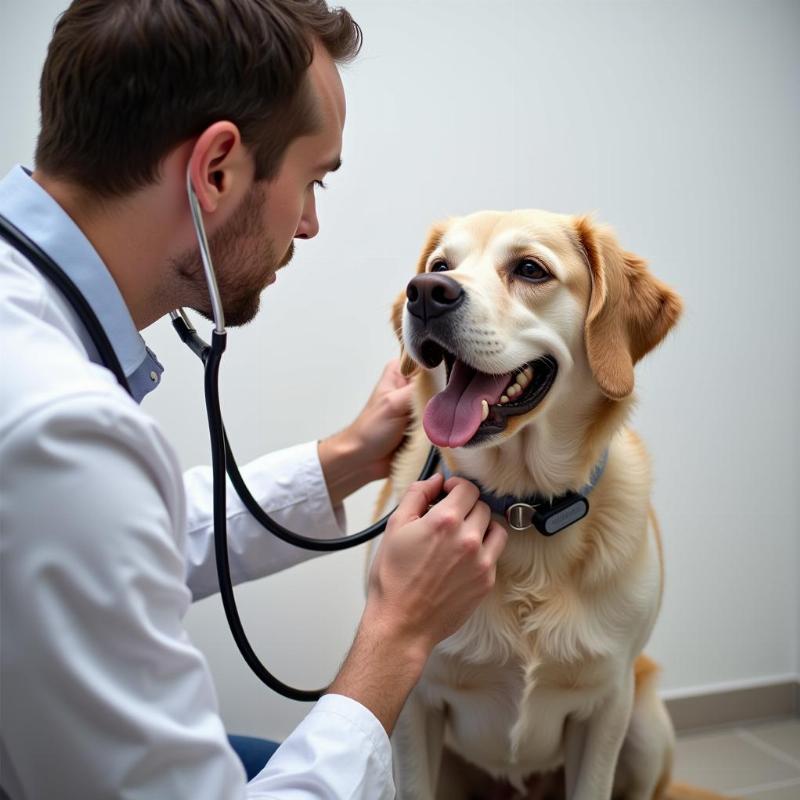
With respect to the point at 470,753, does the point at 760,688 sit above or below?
below

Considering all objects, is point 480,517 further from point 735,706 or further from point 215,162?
point 735,706

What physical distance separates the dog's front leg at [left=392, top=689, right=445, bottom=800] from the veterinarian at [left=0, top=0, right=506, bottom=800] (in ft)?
1.09

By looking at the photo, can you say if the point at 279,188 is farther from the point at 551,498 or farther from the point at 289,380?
the point at 289,380

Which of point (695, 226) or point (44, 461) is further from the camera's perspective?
point (695, 226)

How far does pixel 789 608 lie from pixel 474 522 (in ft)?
5.89

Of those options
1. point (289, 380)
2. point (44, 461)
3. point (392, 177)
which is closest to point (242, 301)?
point (44, 461)

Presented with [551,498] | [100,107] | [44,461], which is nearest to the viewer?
[44,461]

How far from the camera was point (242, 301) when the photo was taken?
3.83ft

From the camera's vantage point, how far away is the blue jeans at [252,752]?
1.44 metres

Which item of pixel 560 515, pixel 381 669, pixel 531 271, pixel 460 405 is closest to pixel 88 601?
pixel 381 669

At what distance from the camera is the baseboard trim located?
234 centimetres

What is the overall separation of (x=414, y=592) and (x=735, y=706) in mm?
1817

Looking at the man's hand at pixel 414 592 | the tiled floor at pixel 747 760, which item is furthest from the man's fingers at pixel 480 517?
the tiled floor at pixel 747 760

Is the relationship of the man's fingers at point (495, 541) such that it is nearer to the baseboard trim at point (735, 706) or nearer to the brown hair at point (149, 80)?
the brown hair at point (149, 80)
